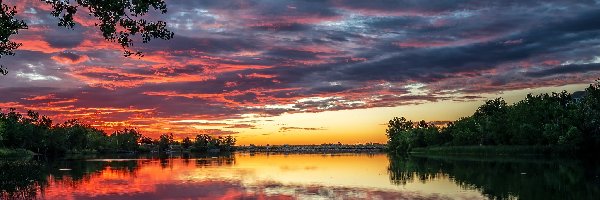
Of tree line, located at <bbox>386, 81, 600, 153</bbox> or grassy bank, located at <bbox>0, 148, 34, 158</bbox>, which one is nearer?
tree line, located at <bbox>386, 81, 600, 153</bbox>

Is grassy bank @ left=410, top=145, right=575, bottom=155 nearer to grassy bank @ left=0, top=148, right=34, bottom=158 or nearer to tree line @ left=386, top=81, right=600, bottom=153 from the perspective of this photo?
tree line @ left=386, top=81, right=600, bottom=153

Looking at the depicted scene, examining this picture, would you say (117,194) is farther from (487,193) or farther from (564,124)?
(564,124)

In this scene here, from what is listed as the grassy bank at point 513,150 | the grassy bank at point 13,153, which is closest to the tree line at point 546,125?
the grassy bank at point 513,150

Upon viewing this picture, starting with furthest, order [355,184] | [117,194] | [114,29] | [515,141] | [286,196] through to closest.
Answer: [515,141]
[355,184]
[117,194]
[286,196]
[114,29]

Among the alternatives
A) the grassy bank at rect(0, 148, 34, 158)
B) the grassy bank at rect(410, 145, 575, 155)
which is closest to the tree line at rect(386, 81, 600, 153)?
the grassy bank at rect(410, 145, 575, 155)

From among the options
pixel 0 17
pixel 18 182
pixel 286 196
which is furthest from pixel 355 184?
pixel 0 17

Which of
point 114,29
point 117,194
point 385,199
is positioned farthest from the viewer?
point 117,194

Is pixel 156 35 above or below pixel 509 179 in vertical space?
above

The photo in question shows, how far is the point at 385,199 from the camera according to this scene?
1597 inches

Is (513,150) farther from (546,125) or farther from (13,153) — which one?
(13,153)

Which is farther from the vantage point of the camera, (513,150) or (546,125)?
(513,150)

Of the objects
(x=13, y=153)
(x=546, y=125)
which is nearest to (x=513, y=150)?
(x=546, y=125)

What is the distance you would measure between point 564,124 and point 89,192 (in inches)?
4133

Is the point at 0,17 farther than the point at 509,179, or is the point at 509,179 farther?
the point at 509,179
